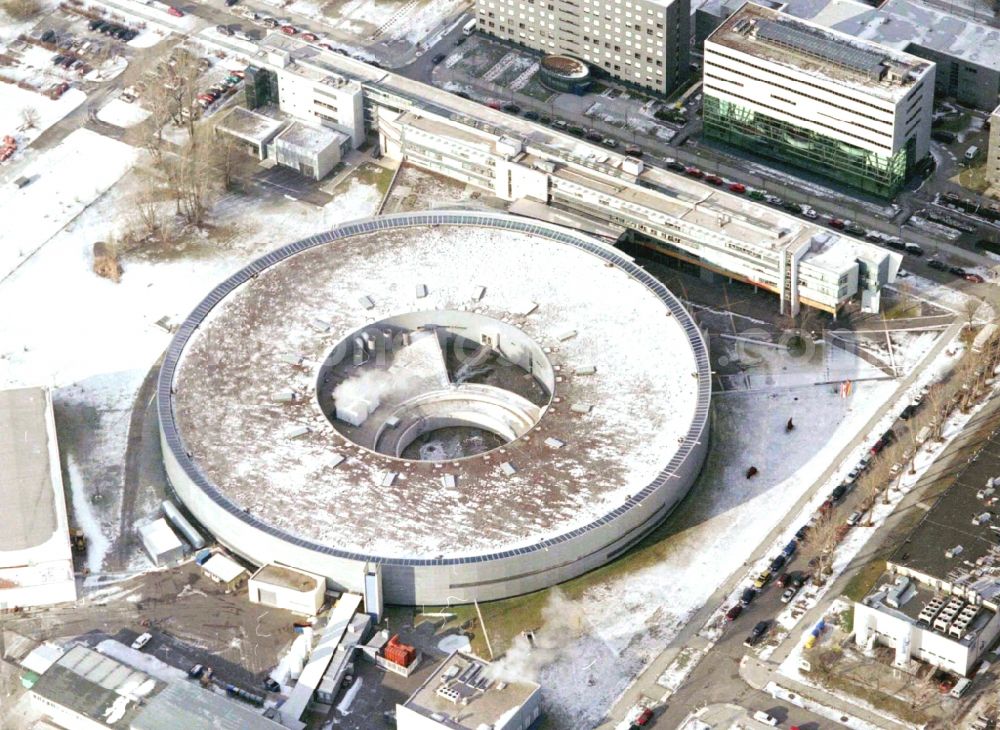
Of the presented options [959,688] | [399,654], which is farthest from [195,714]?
[959,688]

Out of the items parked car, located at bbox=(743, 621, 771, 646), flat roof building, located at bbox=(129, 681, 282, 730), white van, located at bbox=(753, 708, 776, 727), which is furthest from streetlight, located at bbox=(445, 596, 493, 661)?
white van, located at bbox=(753, 708, 776, 727)

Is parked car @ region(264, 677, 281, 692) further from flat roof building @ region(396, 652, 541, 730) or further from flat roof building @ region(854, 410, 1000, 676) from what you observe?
flat roof building @ region(854, 410, 1000, 676)

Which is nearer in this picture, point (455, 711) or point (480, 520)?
point (455, 711)

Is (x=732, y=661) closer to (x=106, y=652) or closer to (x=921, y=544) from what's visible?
(x=921, y=544)

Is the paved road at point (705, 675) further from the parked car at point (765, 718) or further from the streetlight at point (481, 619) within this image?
the streetlight at point (481, 619)

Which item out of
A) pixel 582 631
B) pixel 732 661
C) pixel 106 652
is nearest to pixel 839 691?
pixel 732 661
